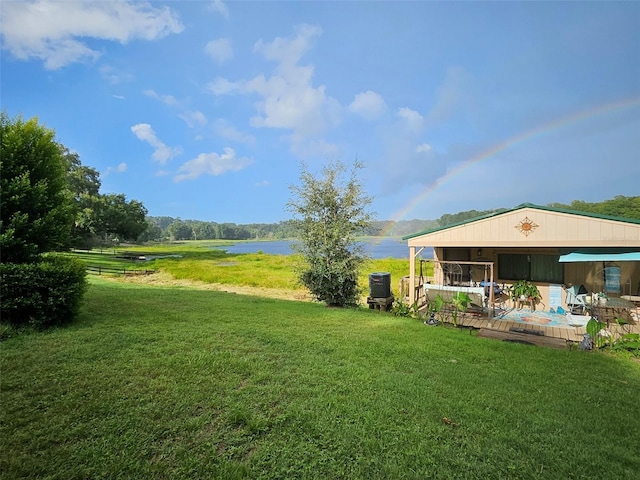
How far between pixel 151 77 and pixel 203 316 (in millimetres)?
11372

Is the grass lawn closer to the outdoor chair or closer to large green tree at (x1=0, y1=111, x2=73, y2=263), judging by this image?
large green tree at (x1=0, y1=111, x2=73, y2=263)

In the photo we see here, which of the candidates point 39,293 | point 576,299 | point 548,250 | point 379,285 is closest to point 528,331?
point 576,299

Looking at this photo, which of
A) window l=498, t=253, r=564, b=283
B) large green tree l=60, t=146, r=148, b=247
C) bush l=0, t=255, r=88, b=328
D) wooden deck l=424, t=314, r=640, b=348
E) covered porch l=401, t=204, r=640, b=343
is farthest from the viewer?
large green tree l=60, t=146, r=148, b=247

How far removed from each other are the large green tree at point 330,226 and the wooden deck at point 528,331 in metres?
3.17

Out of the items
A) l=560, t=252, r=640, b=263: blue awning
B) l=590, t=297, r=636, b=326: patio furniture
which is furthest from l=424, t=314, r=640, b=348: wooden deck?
l=560, t=252, r=640, b=263: blue awning

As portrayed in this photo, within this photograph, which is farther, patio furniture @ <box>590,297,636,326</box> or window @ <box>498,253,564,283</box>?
window @ <box>498,253,564,283</box>

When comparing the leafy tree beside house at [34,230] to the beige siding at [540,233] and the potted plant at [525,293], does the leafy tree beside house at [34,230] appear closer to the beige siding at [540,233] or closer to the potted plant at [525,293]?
the beige siding at [540,233]

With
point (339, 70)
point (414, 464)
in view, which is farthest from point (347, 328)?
point (339, 70)

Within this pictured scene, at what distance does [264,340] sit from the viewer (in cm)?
499

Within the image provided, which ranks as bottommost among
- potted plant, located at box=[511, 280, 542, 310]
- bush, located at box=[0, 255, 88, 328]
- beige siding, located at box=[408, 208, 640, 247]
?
potted plant, located at box=[511, 280, 542, 310]

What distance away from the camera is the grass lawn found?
2188 millimetres

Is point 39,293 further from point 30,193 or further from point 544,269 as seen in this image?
point 544,269

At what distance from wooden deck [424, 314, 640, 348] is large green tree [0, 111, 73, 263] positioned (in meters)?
8.57

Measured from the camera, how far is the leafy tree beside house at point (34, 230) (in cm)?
485
